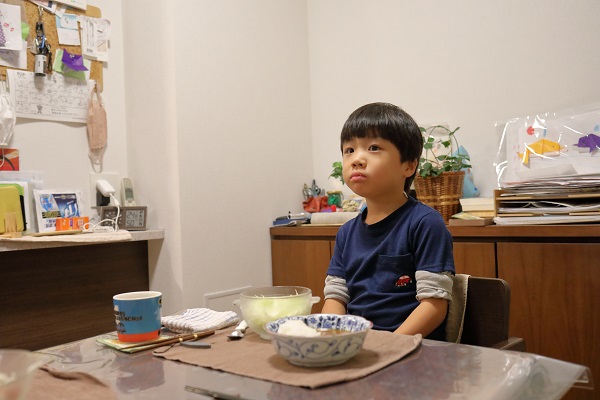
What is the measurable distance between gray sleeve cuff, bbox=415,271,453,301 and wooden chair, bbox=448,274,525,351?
76mm

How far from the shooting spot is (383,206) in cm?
134

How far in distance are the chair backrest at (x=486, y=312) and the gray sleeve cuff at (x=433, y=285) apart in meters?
0.08

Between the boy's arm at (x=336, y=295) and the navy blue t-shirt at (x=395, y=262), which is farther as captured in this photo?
the boy's arm at (x=336, y=295)

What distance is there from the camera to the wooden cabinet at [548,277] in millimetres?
1704

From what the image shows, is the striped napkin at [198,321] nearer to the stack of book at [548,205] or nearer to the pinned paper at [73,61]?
the stack of book at [548,205]

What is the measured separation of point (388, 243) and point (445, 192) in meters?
1.04

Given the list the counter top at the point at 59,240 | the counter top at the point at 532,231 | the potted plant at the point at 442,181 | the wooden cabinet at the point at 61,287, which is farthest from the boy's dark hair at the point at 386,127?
the wooden cabinet at the point at 61,287

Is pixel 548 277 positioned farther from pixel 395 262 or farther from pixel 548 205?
pixel 395 262

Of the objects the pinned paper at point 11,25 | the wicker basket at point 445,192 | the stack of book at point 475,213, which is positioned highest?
the pinned paper at point 11,25

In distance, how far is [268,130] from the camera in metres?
2.72

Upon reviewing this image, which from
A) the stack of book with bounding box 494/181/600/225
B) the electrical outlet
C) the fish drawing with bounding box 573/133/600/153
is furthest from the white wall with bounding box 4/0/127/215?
the fish drawing with bounding box 573/133/600/153

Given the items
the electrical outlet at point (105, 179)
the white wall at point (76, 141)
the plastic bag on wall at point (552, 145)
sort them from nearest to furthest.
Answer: the plastic bag on wall at point (552, 145), the white wall at point (76, 141), the electrical outlet at point (105, 179)

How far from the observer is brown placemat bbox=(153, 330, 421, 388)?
673 mm

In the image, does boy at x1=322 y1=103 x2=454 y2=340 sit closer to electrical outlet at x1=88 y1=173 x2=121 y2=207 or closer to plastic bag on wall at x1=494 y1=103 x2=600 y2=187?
plastic bag on wall at x1=494 y1=103 x2=600 y2=187
